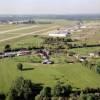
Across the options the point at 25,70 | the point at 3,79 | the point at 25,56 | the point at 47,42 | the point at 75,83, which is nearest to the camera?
the point at 75,83

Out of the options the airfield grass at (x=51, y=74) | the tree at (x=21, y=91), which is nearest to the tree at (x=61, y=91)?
the tree at (x=21, y=91)

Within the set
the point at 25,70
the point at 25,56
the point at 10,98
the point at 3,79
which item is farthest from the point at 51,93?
the point at 25,56

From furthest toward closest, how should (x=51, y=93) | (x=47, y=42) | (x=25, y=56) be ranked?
(x=47, y=42) < (x=25, y=56) < (x=51, y=93)

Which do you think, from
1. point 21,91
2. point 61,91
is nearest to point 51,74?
point 61,91

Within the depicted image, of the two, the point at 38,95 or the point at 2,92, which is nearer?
the point at 38,95

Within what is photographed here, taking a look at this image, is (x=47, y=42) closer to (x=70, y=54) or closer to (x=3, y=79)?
(x=70, y=54)

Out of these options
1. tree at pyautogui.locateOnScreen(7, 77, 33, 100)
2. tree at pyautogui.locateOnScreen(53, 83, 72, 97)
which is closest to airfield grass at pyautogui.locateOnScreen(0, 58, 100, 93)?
tree at pyautogui.locateOnScreen(7, 77, 33, 100)

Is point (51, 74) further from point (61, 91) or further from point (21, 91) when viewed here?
point (21, 91)

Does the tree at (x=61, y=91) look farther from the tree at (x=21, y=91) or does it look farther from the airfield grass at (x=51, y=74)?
the airfield grass at (x=51, y=74)
